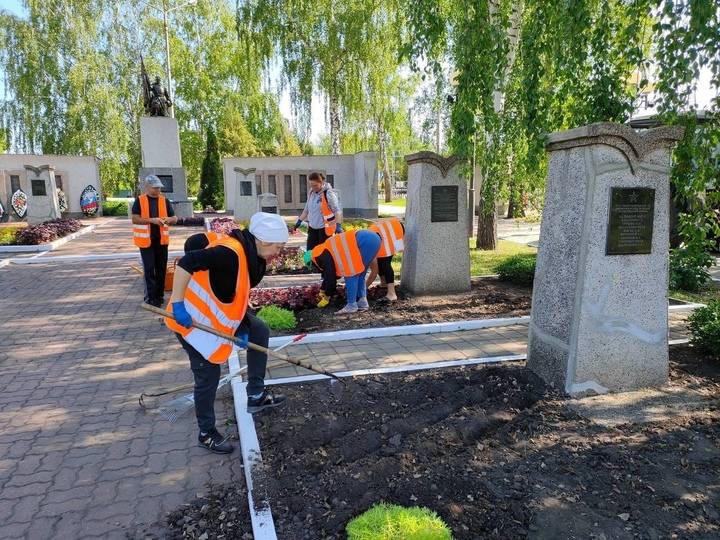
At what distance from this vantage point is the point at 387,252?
23.5ft

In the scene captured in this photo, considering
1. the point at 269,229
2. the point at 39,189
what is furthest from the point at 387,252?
the point at 39,189

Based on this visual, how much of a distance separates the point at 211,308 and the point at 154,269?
448cm

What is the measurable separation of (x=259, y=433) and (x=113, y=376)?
211 centimetres

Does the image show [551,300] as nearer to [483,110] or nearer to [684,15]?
[684,15]

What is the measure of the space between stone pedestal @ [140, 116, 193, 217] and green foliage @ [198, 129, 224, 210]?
735 centimetres

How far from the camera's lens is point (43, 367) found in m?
5.11

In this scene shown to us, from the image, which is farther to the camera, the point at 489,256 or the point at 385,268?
the point at 489,256

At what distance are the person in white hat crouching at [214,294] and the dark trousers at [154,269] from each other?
4.21 meters

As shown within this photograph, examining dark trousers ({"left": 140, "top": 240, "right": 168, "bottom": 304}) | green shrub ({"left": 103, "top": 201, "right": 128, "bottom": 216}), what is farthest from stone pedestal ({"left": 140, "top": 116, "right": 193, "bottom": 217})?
dark trousers ({"left": 140, "top": 240, "right": 168, "bottom": 304})

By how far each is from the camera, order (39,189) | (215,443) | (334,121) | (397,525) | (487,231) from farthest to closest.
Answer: (334,121) < (39,189) < (487,231) < (215,443) < (397,525)

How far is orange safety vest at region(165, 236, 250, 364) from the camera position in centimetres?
324

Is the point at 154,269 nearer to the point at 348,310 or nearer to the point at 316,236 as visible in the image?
the point at 316,236

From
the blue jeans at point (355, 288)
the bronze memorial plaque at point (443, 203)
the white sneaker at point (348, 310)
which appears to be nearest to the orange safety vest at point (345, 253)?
the blue jeans at point (355, 288)

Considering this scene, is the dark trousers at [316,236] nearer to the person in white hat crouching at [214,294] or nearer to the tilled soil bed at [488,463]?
the tilled soil bed at [488,463]
